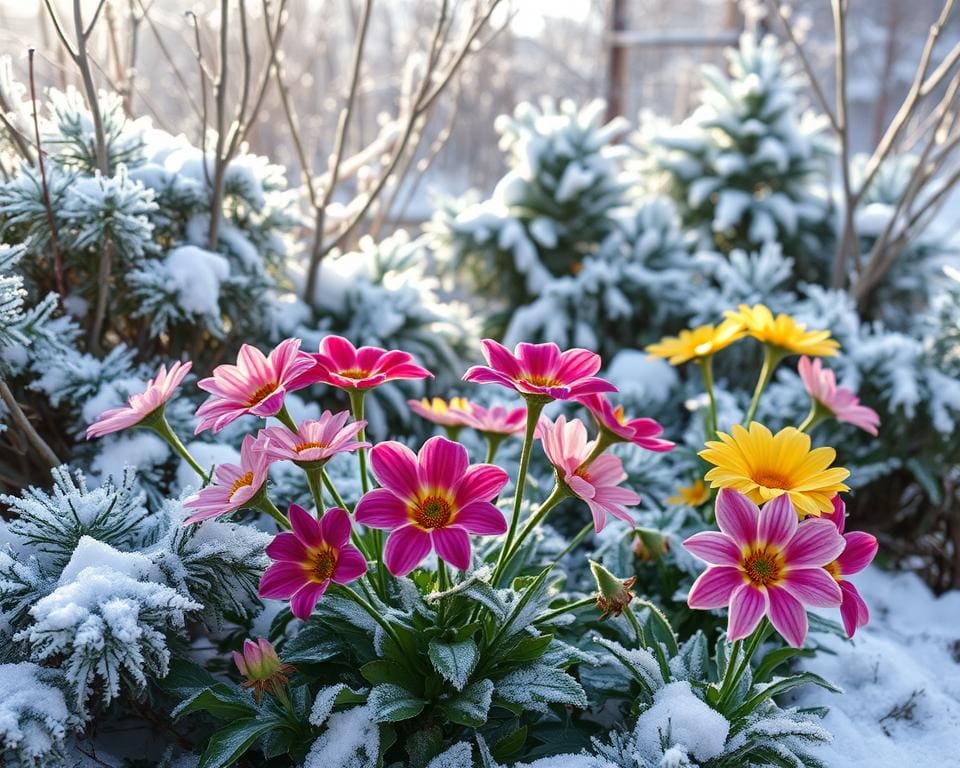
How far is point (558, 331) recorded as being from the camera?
2609mm

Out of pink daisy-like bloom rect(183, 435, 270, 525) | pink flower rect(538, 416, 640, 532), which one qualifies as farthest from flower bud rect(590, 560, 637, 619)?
pink daisy-like bloom rect(183, 435, 270, 525)

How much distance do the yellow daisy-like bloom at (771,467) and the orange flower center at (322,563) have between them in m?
0.47

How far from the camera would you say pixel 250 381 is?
3.48ft

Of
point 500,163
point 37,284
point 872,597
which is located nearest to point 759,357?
point 872,597

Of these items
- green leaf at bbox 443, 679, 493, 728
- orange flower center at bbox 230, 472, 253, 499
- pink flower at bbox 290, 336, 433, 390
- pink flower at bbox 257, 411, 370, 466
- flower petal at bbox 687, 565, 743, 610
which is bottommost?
green leaf at bbox 443, 679, 493, 728

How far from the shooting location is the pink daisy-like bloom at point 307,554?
3.11 feet

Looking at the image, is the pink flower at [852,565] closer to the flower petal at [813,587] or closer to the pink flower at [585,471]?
the flower petal at [813,587]

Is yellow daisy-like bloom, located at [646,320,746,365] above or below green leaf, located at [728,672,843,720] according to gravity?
above

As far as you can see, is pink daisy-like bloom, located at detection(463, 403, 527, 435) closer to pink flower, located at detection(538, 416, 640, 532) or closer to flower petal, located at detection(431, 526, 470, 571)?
pink flower, located at detection(538, 416, 640, 532)

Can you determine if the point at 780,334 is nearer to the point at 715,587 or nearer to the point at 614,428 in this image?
the point at 614,428

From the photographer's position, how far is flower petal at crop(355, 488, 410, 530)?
94 cm

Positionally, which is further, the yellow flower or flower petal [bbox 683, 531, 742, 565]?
the yellow flower

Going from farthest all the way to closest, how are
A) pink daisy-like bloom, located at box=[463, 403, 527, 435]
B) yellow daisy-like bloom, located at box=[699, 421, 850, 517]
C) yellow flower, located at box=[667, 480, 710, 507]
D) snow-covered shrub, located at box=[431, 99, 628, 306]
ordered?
snow-covered shrub, located at box=[431, 99, 628, 306], yellow flower, located at box=[667, 480, 710, 507], pink daisy-like bloom, located at box=[463, 403, 527, 435], yellow daisy-like bloom, located at box=[699, 421, 850, 517]

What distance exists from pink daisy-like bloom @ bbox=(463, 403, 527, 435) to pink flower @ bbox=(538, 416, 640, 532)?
0.15 m
